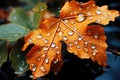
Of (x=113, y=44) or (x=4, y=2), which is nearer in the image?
(x=113, y=44)

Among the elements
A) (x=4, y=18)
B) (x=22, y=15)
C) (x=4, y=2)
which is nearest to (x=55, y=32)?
(x=22, y=15)

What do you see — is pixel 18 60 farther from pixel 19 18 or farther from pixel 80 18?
pixel 19 18

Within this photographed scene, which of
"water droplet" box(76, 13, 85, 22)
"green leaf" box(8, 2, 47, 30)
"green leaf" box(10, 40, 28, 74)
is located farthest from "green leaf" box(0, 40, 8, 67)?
"water droplet" box(76, 13, 85, 22)

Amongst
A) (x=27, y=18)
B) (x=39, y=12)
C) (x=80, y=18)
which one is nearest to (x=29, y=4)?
(x=27, y=18)

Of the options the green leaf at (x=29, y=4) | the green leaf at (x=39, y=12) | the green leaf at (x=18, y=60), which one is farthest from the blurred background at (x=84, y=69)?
the green leaf at (x=29, y=4)

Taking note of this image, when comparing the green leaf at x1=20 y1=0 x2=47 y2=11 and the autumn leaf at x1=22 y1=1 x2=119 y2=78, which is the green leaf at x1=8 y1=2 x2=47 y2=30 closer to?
the autumn leaf at x1=22 y1=1 x2=119 y2=78

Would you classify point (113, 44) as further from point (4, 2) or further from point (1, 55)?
point (4, 2)
